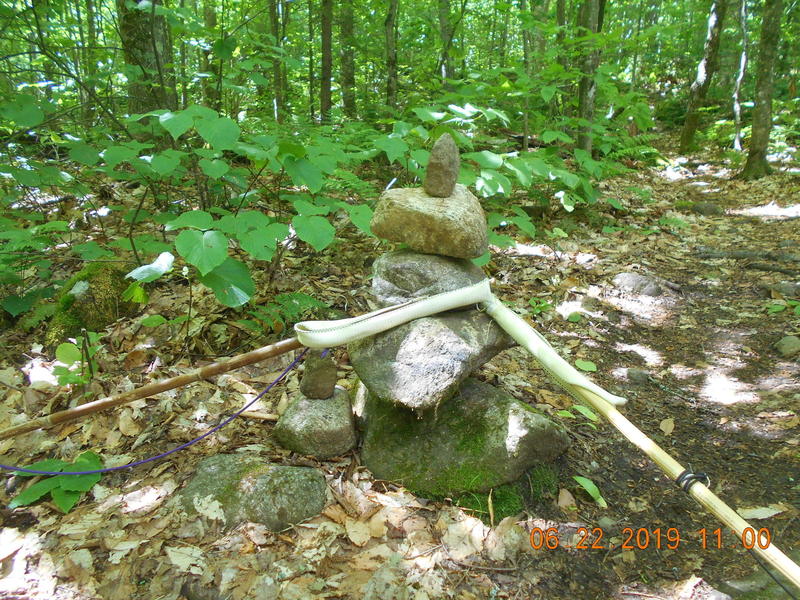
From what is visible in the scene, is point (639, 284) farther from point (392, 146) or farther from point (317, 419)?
point (317, 419)

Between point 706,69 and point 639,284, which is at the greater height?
point 706,69

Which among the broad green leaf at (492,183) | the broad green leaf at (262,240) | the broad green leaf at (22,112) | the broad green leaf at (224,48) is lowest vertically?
the broad green leaf at (262,240)

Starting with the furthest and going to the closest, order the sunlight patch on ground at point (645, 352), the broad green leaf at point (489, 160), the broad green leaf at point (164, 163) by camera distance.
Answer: the sunlight patch on ground at point (645, 352), the broad green leaf at point (489, 160), the broad green leaf at point (164, 163)

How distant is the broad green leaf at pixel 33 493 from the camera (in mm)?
2157

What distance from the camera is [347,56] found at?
1016 cm

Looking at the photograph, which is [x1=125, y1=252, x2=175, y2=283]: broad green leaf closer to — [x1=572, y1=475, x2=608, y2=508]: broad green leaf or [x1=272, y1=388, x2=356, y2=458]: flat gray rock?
[x1=272, y1=388, x2=356, y2=458]: flat gray rock

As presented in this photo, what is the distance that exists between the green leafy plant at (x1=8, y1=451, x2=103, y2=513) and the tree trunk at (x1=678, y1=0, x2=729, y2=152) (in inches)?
510

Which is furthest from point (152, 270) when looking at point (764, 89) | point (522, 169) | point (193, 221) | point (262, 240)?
point (764, 89)

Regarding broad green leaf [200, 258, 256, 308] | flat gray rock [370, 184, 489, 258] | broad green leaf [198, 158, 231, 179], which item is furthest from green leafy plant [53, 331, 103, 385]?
flat gray rock [370, 184, 489, 258]

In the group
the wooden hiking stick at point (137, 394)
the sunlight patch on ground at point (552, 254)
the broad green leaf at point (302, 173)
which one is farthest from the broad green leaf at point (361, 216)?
the sunlight patch on ground at point (552, 254)

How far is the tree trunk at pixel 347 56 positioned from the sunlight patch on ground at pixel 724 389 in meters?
7.56

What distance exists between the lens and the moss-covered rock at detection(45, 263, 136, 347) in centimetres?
357

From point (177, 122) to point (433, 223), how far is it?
1.37m

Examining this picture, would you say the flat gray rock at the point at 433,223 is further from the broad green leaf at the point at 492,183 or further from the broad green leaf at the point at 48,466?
the broad green leaf at the point at 48,466
